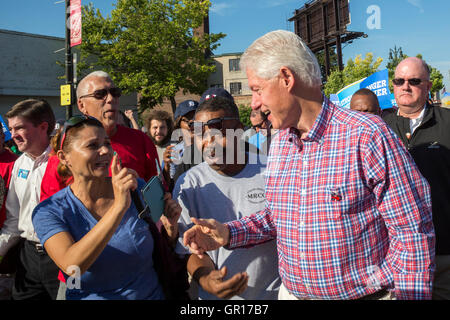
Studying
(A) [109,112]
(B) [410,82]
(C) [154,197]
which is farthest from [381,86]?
(C) [154,197]

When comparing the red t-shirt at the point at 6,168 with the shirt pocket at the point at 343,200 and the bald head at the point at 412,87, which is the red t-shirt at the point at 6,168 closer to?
the shirt pocket at the point at 343,200

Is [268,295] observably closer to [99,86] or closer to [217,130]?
[217,130]

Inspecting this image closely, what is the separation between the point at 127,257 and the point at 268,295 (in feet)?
2.67

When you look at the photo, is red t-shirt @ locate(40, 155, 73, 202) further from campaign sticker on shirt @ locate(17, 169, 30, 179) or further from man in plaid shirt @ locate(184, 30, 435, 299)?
man in plaid shirt @ locate(184, 30, 435, 299)

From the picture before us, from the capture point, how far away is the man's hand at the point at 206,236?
1796mm

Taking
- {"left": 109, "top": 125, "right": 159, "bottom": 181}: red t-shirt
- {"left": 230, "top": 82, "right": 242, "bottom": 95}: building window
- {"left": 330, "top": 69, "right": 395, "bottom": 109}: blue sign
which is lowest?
{"left": 109, "top": 125, "right": 159, "bottom": 181}: red t-shirt

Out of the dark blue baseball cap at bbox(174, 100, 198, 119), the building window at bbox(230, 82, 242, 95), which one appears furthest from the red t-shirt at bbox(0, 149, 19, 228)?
the building window at bbox(230, 82, 242, 95)

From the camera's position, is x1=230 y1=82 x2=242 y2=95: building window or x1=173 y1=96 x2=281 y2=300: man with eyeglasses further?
x1=230 y1=82 x2=242 y2=95: building window

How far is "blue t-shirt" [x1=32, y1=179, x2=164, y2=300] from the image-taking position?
1.91 meters

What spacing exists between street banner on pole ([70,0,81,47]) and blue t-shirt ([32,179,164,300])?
9550mm

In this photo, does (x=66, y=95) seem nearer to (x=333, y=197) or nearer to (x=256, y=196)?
(x=256, y=196)

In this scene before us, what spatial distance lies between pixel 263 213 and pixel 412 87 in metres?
2.08

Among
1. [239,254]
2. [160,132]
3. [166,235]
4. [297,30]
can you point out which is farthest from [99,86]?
[297,30]

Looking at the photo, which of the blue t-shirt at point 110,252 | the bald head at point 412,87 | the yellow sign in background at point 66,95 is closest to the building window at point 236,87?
the yellow sign in background at point 66,95
